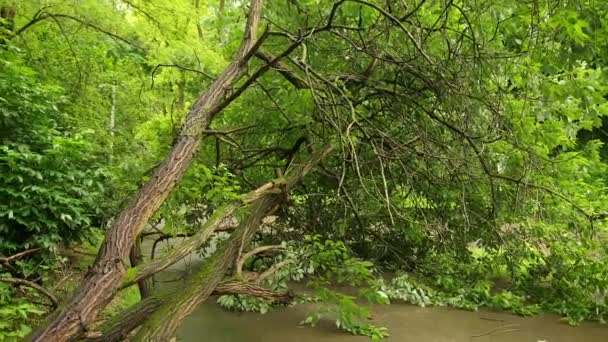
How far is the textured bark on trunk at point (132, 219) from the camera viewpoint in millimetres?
3172

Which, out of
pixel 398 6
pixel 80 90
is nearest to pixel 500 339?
pixel 398 6

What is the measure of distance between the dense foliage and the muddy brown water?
0.21 m

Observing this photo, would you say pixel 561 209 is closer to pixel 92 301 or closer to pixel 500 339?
pixel 500 339

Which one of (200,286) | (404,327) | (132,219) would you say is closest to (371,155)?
(200,286)

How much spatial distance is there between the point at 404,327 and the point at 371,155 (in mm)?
2619

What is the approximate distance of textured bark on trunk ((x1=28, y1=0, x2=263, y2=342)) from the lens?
3172 mm

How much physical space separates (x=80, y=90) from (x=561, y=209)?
7.93 m

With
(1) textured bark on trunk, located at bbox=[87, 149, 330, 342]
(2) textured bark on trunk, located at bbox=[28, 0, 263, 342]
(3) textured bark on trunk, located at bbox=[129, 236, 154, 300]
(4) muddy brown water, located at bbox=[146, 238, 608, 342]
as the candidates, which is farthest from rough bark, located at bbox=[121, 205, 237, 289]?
(4) muddy brown water, located at bbox=[146, 238, 608, 342]

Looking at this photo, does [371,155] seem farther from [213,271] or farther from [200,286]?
[200,286]

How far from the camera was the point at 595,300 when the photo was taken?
23.5ft

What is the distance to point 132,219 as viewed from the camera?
3.78 m

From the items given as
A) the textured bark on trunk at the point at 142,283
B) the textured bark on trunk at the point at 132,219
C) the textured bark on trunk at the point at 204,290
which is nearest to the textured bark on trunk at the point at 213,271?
the textured bark on trunk at the point at 204,290

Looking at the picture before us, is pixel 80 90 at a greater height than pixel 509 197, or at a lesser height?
greater

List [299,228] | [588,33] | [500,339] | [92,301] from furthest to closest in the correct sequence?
[299,228] < [500,339] < [588,33] < [92,301]
